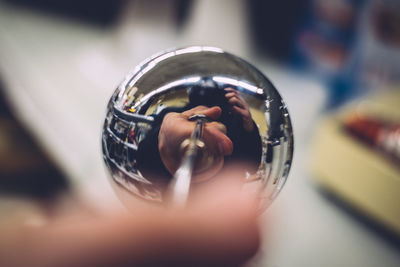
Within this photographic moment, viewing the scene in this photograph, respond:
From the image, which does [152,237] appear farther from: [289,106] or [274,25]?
[274,25]

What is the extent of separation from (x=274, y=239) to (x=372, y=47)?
0.92 m

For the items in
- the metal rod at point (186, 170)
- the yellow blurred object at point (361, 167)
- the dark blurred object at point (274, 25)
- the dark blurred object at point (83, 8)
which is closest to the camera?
the metal rod at point (186, 170)

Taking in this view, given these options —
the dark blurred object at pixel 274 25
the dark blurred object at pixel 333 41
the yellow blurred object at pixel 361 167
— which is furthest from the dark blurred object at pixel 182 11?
the yellow blurred object at pixel 361 167

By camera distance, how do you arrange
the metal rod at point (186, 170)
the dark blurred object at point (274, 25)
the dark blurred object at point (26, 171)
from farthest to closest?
the dark blurred object at point (274, 25)
the dark blurred object at point (26, 171)
the metal rod at point (186, 170)

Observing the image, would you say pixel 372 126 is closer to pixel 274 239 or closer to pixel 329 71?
pixel 274 239

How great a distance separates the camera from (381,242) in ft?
2.86

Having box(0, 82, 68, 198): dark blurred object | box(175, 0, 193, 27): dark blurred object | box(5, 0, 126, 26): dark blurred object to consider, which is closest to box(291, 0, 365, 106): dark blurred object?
box(175, 0, 193, 27): dark blurred object

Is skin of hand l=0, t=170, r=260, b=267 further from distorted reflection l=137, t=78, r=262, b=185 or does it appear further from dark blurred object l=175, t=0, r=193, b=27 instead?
dark blurred object l=175, t=0, r=193, b=27

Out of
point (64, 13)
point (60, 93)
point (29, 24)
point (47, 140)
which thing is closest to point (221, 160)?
A: point (47, 140)

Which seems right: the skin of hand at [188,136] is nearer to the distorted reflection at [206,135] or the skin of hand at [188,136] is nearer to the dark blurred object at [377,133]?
the distorted reflection at [206,135]

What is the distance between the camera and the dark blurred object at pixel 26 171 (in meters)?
1.26

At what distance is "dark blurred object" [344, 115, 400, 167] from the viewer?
85 centimetres

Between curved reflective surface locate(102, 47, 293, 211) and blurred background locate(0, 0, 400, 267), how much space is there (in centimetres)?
8

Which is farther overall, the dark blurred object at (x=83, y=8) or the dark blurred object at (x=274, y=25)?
the dark blurred object at (x=83, y=8)
